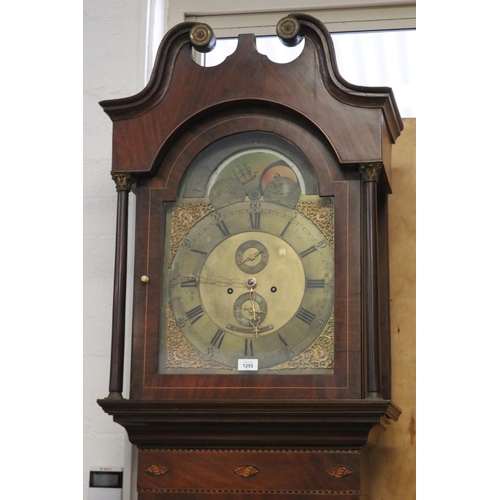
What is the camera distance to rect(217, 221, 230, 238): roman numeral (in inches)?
70.6

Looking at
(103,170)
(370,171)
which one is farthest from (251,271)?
(103,170)

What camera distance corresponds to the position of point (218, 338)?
175 centimetres

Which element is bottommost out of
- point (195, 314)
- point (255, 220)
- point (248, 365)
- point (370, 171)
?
point (248, 365)

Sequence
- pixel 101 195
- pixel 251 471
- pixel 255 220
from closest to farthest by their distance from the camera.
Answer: pixel 251 471 < pixel 255 220 < pixel 101 195

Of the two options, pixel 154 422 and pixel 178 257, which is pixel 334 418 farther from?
pixel 178 257

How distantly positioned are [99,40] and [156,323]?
89cm

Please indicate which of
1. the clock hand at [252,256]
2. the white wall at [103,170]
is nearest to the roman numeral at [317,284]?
the clock hand at [252,256]

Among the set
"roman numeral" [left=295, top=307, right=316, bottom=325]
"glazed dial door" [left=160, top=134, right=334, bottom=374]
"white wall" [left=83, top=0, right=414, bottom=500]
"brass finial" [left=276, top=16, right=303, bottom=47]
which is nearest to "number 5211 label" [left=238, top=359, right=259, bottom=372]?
"glazed dial door" [left=160, top=134, right=334, bottom=374]

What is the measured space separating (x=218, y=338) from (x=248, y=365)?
0.09 metres

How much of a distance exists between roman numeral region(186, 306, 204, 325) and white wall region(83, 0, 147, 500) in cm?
39

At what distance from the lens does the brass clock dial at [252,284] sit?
1.72 metres

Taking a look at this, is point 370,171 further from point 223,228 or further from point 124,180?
point 124,180

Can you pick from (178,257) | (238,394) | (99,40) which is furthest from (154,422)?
(99,40)

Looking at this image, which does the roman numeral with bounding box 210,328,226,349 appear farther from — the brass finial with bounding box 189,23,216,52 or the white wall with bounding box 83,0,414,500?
the brass finial with bounding box 189,23,216,52
